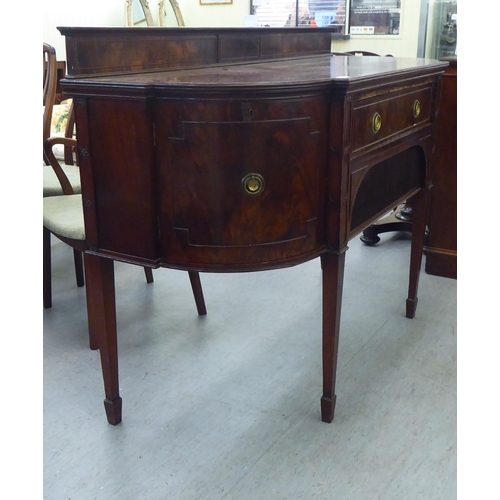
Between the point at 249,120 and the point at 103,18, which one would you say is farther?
the point at 103,18

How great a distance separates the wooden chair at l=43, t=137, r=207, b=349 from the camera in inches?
78.2

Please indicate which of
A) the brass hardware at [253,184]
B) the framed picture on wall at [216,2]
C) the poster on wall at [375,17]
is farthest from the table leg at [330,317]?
the framed picture on wall at [216,2]

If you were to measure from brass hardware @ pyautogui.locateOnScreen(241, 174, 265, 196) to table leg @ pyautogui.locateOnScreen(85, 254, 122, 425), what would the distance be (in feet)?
1.60

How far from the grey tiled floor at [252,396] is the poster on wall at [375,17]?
127 inches

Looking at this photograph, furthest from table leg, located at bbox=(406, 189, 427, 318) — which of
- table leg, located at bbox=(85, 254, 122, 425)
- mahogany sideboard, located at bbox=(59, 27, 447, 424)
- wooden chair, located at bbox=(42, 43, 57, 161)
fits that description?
wooden chair, located at bbox=(42, 43, 57, 161)

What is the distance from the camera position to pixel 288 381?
2.07 m

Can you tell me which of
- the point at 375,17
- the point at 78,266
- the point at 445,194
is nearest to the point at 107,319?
the point at 78,266

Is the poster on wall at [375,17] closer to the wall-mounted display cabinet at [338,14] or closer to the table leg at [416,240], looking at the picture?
the wall-mounted display cabinet at [338,14]

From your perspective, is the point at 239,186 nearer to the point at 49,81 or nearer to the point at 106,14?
the point at 49,81

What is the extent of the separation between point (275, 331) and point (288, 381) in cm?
38

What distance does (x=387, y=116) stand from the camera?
1.83 m
